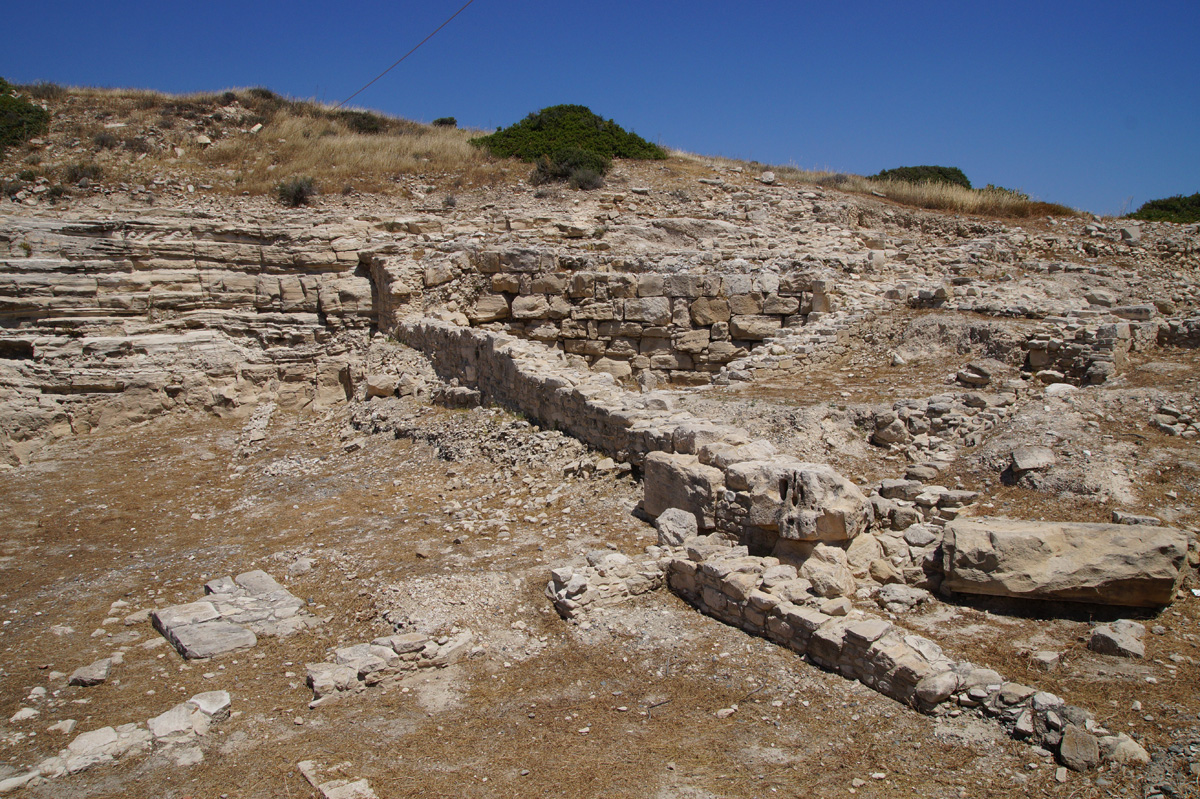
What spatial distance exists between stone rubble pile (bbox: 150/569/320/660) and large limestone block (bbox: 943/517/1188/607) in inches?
195

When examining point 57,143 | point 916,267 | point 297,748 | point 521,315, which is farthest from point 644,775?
point 57,143

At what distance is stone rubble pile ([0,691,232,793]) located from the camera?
12.9 feet

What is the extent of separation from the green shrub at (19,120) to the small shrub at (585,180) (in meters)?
13.3

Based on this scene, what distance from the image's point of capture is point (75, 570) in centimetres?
706

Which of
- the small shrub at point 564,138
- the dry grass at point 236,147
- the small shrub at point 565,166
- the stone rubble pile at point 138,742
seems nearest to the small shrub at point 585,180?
the small shrub at point 565,166

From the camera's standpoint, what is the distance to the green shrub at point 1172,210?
62.9ft

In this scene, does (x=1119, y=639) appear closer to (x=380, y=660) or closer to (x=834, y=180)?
(x=380, y=660)

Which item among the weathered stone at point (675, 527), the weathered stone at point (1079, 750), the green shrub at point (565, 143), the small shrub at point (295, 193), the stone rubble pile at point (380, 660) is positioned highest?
the green shrub at point (565, 143)

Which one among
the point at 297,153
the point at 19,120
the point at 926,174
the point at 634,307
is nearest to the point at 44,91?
the point at 19,120

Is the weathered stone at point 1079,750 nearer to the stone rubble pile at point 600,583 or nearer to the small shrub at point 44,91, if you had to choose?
the stone rubble pile at point 600,583

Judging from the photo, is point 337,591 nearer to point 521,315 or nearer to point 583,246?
point 521,315

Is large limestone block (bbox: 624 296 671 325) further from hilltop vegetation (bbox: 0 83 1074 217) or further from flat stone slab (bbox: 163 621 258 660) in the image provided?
flat stone slab (bbox: 163 621 258 660)

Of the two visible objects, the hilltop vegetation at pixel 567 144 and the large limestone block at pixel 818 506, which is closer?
the large limestone block at pixel 818 506

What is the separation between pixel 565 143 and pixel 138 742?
19370mm
